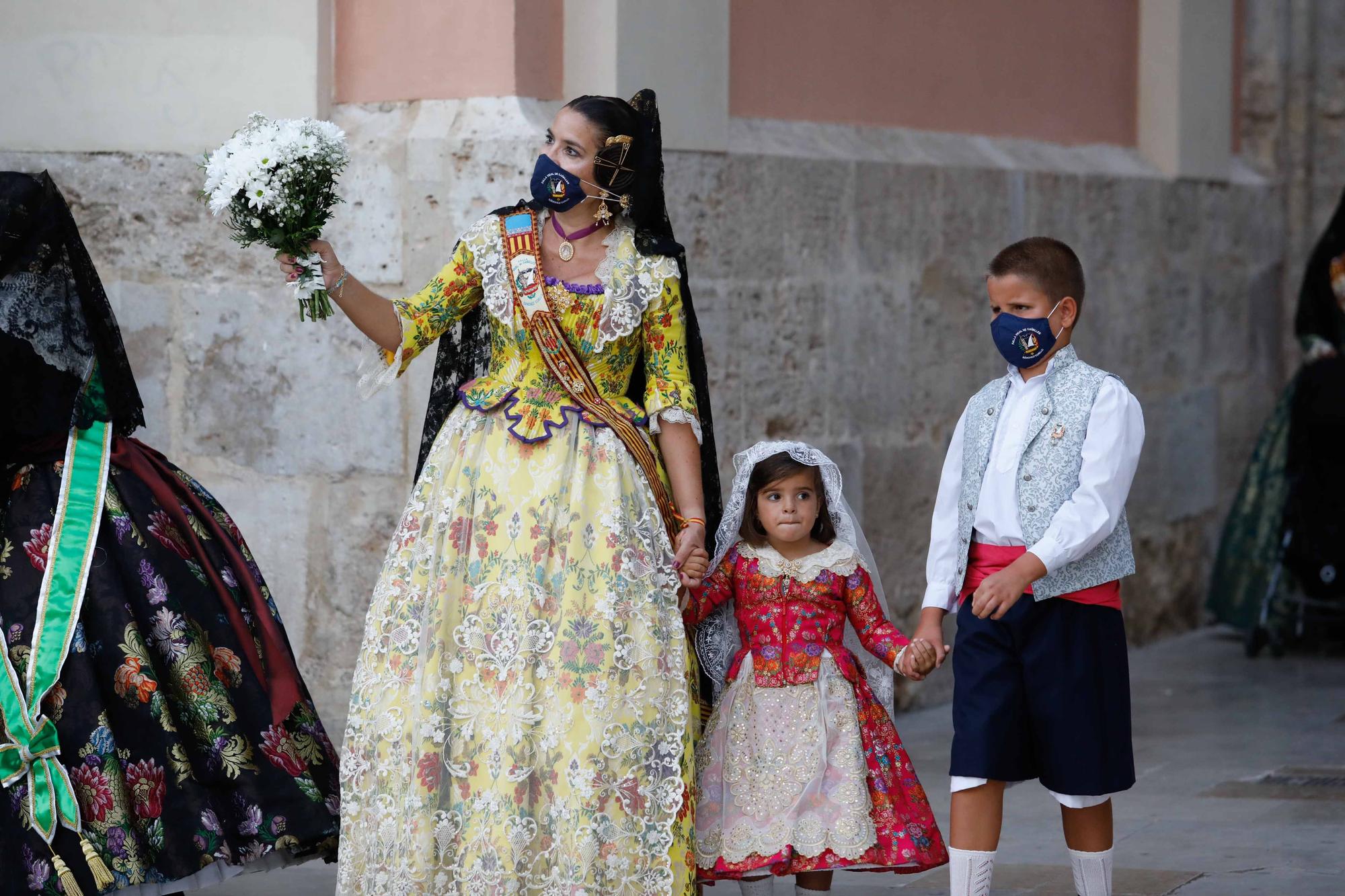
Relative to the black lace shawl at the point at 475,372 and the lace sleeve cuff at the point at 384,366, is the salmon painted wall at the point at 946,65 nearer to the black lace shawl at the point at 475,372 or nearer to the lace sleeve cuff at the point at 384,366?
the black lace shawl at the point at 475,372

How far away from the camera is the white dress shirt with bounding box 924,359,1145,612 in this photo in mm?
3934

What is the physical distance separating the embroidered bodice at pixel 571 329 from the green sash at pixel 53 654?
696 millimetres

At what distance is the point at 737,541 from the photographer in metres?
4.38

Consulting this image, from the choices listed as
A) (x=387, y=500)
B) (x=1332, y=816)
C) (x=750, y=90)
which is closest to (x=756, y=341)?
(x=750, y=90)

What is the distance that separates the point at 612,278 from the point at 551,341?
0.19m

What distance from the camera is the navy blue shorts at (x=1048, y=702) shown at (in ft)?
13.3

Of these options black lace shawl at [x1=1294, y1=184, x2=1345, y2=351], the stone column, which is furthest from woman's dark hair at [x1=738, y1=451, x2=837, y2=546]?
the stone column

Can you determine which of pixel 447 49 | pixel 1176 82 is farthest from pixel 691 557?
pixel 1176 82

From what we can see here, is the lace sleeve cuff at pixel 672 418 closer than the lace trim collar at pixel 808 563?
Yes

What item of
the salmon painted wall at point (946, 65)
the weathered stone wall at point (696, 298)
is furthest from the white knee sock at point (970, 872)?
the salmon painted wall at point (946, 65)

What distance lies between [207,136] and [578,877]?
320 centimetres

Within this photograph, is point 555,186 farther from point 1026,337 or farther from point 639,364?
point 1026,337

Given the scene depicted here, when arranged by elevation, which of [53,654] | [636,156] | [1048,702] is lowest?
[1048,702]

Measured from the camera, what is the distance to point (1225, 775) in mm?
6164
